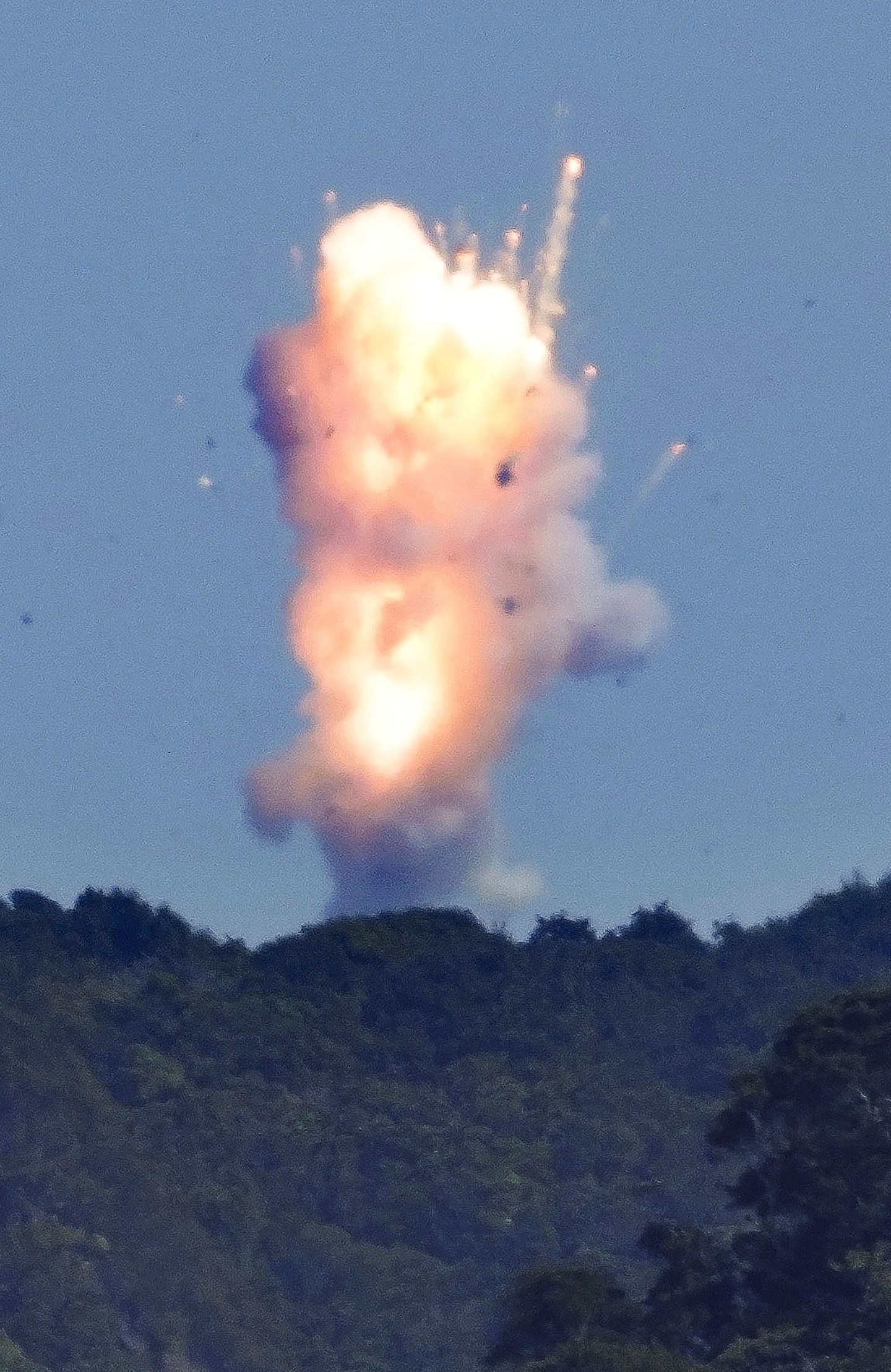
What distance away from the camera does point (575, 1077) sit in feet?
488

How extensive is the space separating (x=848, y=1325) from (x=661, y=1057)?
319ft

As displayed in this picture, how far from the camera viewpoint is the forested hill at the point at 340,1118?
116 metres

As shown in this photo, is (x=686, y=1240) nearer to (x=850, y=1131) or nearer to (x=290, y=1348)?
(x=850, y=1131)

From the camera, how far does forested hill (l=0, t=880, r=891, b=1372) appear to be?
4557 inches

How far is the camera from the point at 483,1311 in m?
117

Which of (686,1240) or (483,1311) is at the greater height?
(483,1311)

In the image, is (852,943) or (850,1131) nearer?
(850,1131)

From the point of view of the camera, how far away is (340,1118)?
5433 inches

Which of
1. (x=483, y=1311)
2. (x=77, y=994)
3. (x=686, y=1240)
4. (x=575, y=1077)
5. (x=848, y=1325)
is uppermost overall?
(x=77, y=994)

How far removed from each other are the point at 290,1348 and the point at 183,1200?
874 centimetres

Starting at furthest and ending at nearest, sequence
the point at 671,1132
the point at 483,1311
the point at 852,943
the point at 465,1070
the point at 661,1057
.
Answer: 1. the point at 852,943
2. the point at 661,1057
3. the point at 465,1070
4. the point at 671,1132
5. the point at 483,1311

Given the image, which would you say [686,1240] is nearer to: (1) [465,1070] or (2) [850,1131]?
(2) [850,1131]

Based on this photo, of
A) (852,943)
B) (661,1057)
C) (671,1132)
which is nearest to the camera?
(671,1132)

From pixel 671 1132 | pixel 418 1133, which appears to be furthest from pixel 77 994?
pixel 671 1132
